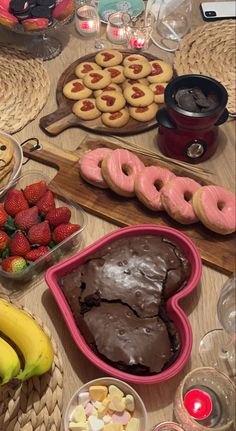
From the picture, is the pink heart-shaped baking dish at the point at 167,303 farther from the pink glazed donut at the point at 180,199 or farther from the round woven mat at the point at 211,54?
the round woven mat at the point at 211,54

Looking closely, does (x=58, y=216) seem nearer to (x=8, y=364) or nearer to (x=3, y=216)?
(x=3, y=216)

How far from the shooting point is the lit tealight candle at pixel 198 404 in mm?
840

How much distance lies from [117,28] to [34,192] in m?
0.69

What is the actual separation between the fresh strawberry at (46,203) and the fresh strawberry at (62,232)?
0.05m

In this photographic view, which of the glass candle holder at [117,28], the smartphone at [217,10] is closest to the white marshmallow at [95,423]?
the glass candle holder at [117,28]

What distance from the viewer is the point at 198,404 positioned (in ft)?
2.80

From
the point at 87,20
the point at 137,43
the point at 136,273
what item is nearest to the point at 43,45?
the point at 87,20

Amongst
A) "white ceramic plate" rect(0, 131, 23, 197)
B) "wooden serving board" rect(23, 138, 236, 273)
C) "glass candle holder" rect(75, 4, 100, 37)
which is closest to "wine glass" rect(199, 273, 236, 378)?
"wooden serving board" rect(23, 138, 236, 273)

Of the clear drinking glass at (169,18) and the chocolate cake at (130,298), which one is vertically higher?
the clear drinking glass at (169,18)

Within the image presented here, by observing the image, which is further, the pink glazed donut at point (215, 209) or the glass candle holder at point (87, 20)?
the glass candle holder at point (87, 20)

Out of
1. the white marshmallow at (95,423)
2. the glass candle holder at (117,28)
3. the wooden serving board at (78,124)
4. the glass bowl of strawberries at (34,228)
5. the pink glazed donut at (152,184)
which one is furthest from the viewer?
the glass candle holder at (117,28)

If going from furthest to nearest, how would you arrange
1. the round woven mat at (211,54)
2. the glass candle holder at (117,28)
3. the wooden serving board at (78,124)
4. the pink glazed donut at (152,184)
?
the glass candle holder at (117,28) < the round woven mat at (211,54) < the wooden serving board at (78,124) < the pink glazed donut at (152,184)

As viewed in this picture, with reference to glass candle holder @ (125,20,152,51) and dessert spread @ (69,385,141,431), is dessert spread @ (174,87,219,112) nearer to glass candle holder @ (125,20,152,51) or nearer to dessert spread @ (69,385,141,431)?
glass candle holder @ (125,20,152,51)

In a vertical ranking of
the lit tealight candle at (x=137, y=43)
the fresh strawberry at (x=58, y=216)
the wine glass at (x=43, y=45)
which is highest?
the wine glass at (x=43, y=45)
